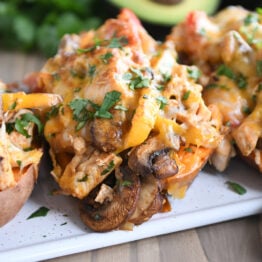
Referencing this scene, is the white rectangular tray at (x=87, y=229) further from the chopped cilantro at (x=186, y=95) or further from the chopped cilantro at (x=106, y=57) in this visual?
the chopped cilantro at (x=106, y=57)

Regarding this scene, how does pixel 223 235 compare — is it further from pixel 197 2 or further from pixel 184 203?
pixel 197 2

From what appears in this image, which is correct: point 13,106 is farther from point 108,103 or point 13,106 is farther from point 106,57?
point 106,57

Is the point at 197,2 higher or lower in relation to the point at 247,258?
higher

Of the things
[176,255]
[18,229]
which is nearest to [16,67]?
[18,229]

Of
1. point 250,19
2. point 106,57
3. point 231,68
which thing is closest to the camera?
point 106,57

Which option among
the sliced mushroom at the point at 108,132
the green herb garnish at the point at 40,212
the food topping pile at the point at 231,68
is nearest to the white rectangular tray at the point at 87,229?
the green herb garnish at the point at 40,212

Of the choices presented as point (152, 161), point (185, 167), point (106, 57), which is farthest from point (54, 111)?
point (185, 167)

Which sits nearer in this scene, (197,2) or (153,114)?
(153,114)
